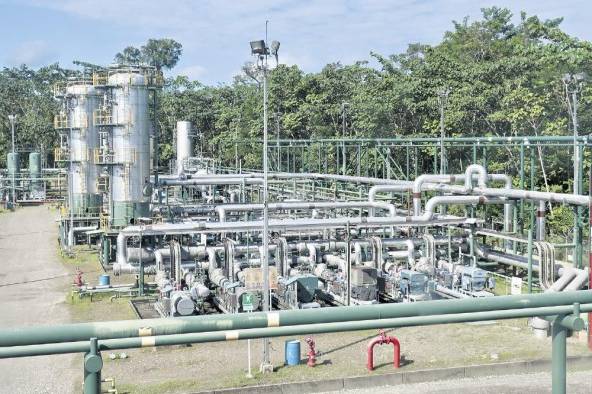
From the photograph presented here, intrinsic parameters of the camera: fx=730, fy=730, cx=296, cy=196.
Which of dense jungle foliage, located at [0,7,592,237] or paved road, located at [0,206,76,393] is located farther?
dense jungle foliage, located at [0,7,592,237]

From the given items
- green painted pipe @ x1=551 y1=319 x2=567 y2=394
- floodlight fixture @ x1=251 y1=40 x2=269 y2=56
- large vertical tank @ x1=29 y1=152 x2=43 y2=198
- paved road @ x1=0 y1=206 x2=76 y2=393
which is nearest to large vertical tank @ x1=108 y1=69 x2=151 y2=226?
paved road @ x1=0 y1=206 x2=76 y2=393

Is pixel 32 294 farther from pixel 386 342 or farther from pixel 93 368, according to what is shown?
pixel 93 368

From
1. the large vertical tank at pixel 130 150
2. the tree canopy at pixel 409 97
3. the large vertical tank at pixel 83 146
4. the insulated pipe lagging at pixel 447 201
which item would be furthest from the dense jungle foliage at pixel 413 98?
the large vertical tank at pixel 130 150

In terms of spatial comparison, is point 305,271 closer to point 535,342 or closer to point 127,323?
point 535,342

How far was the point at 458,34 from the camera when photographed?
70938 millimetres

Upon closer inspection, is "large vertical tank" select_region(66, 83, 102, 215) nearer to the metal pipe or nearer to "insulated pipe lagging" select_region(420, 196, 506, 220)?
"insulated pipe lagging" select_region(420, 196, 506, 220)

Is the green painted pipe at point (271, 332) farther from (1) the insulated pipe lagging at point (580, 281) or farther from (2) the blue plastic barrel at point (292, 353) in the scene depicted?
(1) the insulated pipe lagging at point (580, 281)

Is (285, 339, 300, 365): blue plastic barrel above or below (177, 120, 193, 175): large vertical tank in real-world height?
below

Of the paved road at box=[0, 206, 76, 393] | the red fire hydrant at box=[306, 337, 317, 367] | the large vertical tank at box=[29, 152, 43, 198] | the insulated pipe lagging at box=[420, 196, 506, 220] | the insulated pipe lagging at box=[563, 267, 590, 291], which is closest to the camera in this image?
the paved road at box=[0, 206, 76, 393]

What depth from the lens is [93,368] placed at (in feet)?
8.81

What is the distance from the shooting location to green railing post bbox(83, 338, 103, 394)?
2.67m

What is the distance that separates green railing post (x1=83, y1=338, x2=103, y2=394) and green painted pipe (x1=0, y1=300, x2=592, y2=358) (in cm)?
2

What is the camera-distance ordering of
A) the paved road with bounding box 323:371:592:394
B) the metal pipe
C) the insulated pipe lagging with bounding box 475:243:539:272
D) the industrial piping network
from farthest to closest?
the metal pipe < the insulated pipe lagging with bounding box 475:243:539:272 < the industrial piping network < the paved road with bounding box 323:371:592:394

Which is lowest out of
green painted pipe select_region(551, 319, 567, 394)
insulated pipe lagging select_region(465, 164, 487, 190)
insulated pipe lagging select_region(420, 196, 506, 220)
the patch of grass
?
the patch of grass
